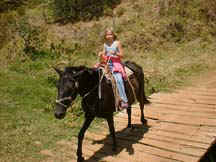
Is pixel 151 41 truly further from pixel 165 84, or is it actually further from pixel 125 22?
pixel 165 84

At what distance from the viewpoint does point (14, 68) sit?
13844 mm

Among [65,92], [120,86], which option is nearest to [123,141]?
[120,86]

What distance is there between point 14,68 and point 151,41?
8511 millimetres

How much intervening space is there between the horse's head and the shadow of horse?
1661 millimetres

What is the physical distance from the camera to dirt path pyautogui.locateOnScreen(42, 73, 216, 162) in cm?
570

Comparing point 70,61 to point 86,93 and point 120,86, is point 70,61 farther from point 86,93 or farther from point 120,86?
point 86,93

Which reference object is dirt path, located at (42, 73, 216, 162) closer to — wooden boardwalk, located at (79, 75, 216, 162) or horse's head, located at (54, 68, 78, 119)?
wooden boardwalk, located at (79, 75, 216, 162)

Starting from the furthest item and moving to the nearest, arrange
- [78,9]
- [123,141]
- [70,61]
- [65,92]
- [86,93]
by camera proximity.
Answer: [78,9] < [70,61] < [123,141] < [86,93] < [65,92]

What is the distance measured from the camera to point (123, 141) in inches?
255

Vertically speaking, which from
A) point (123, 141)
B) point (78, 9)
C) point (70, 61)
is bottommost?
point (123, 141)

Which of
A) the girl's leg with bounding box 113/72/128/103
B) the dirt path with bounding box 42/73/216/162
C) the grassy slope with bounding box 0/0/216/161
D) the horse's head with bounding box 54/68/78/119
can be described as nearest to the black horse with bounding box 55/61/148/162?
the horse's head with bounding box 54/68/78/119

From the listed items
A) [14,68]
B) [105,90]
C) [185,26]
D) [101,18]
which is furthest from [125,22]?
[105,90]

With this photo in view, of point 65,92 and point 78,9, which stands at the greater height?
point 78,9

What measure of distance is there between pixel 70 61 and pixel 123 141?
8.77m
